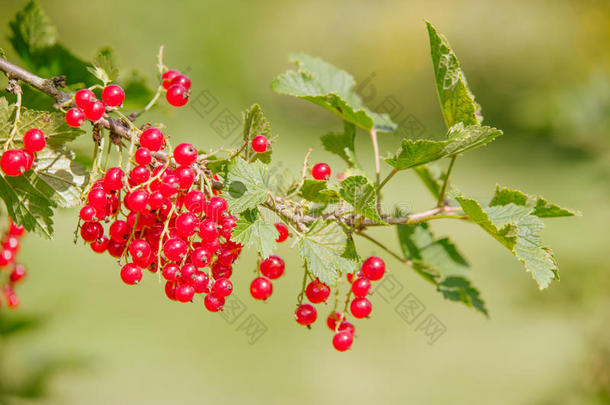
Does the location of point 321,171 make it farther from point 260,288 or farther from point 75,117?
point 75,117

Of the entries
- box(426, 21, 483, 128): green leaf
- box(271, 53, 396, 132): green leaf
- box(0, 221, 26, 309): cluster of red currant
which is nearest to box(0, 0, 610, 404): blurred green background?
box(0, 221, 26, 309): cluster of red currant

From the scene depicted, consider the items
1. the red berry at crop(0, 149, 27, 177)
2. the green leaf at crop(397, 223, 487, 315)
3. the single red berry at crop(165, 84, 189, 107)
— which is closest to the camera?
the red berry at crop(0, 149, 27, 177)

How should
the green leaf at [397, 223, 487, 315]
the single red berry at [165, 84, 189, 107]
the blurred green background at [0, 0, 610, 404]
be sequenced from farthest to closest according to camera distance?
the blurred green background at [0, 0, 610, 404], the green leaf at [397, 223, 487, 315], the single red berry at [165, 84, 189, 107]

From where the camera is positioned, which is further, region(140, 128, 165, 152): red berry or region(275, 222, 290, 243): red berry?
region(275, 222, 290, 243): red berry

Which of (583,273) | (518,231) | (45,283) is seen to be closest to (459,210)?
(518,231)

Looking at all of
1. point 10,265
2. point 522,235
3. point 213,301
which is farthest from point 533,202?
point 10,265

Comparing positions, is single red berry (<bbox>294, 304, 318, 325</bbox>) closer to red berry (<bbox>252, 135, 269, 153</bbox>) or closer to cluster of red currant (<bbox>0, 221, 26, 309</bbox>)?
red berry (<bbox>252, 135, 269, 153</bbox>)

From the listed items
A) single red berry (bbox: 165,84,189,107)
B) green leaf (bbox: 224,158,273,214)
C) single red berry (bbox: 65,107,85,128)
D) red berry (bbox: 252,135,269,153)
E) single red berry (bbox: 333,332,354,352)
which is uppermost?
red berry (bbox: 252,135,269,153)

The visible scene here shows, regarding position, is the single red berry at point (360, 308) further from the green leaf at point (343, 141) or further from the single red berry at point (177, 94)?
the single red berry at point (177, 94)
